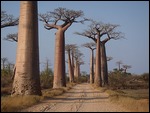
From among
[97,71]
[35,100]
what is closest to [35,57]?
[35,100]

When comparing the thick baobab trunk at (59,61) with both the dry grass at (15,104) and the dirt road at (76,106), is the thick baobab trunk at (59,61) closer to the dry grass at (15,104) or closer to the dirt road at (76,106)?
the dirt road at (76,106)

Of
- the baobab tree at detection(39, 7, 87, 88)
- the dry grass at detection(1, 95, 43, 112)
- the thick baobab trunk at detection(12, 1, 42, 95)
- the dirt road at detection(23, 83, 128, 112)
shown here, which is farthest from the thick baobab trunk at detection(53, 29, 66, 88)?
the dry grass at detection(1, 95, 43, 112)

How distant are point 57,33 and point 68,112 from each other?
14.9m

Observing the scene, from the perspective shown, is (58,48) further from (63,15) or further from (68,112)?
(68,112)

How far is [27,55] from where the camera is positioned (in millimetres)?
12086

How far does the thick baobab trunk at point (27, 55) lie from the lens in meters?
12.0

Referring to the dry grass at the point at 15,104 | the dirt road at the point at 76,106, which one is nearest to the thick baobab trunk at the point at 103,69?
the dirt road at the point at 76,106

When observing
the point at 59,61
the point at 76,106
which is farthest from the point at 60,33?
the point at 76,106

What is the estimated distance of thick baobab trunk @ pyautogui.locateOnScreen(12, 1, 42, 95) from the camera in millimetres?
12031

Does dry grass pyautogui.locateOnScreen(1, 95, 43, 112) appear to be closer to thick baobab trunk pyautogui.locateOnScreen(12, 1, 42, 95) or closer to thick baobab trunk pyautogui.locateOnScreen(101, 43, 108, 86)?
thick baobab trunk pyautogui.locateOnScreen(12, 1, 42, 95)

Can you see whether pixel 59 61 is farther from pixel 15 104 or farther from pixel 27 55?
pixel 15 104

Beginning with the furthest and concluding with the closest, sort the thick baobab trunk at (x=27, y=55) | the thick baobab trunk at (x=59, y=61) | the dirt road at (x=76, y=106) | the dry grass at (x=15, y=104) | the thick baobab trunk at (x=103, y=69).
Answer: the thick baobab trunk at (x=103, y=69)
the thick baobab trunk at (x=59, y=61)
the thick baobab trunk at (x=27, y=55)
the dirt road at (x=76, y=106)
the dry grass at (x=15, y=104)

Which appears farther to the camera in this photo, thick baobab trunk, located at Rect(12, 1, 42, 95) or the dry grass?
thick baobab trunk, located at Rect(12, 1, 42, 95)

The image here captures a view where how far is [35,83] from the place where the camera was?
12391mm
